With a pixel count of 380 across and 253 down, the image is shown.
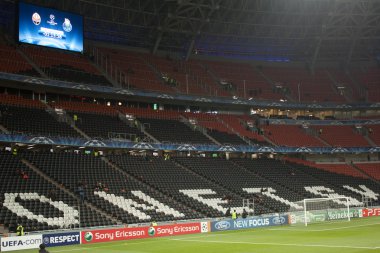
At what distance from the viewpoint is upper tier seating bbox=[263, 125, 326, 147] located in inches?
2926

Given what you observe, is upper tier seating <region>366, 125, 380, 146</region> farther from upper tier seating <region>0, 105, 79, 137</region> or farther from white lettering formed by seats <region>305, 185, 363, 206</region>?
upper tier seating <region>0, 105, 79, 137</region>

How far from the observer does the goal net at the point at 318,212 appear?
167ft

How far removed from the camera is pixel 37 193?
43.3 m

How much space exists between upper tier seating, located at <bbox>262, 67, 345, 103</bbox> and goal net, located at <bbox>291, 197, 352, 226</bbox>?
28.8 m

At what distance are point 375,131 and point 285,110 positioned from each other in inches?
591

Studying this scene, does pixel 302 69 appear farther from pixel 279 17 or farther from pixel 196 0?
pixel 196 0

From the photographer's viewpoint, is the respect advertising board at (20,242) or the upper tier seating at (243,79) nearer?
the respect advertising board at (20,242)

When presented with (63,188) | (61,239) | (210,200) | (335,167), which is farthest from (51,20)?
(335,167)

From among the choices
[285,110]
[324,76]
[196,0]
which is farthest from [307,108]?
[196,0]

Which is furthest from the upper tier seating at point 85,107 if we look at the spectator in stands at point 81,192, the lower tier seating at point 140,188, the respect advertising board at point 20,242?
the respect advertising board at point 20,242

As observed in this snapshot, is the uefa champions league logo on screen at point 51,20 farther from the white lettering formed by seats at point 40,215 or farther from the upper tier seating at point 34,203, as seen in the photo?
the white lettering formed by seats at point 40,215

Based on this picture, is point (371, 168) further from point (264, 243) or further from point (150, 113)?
point (264, 243)

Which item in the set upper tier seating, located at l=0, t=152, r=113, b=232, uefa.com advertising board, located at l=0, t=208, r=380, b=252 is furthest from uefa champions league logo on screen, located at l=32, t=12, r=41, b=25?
uefa.com advertising board, located at l=0, t=208, r=380, b=252

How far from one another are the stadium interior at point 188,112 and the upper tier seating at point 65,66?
0.25m
